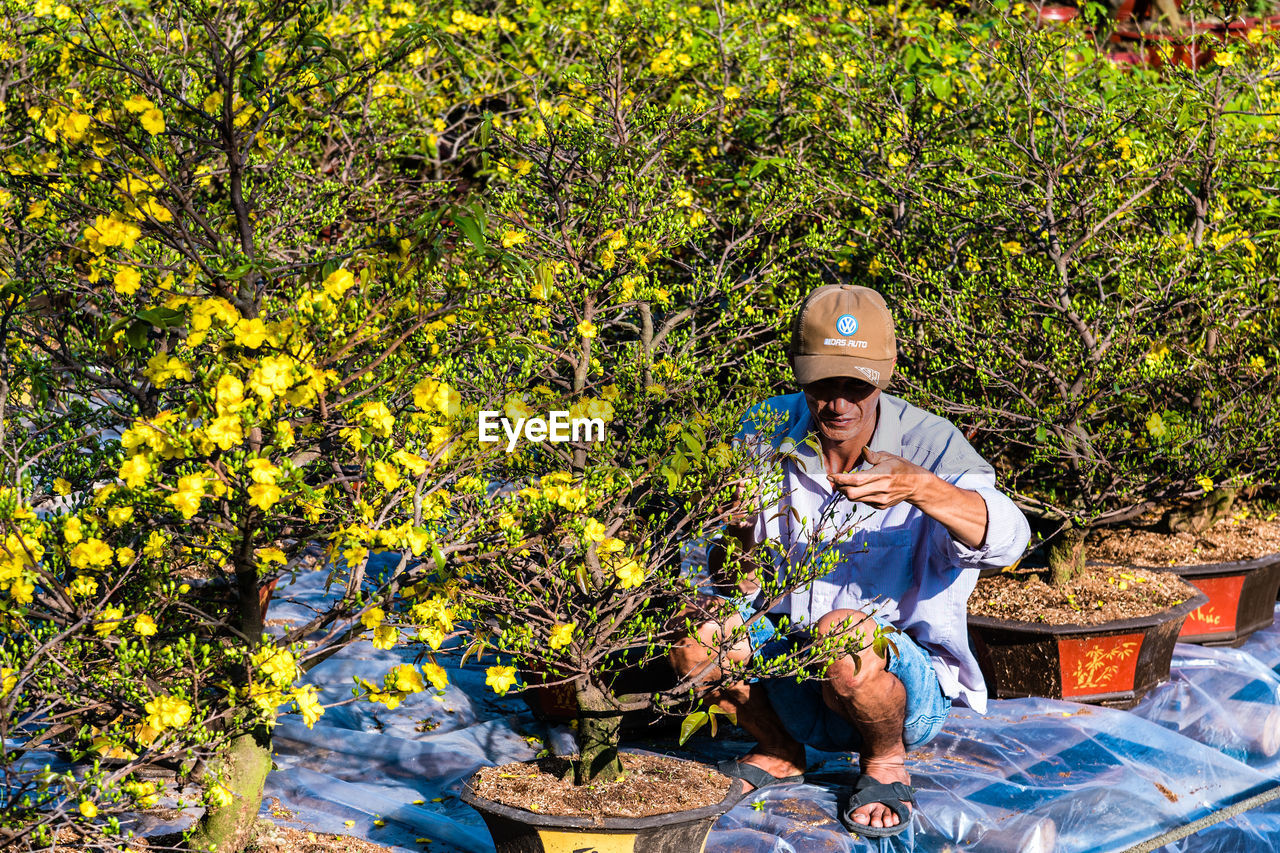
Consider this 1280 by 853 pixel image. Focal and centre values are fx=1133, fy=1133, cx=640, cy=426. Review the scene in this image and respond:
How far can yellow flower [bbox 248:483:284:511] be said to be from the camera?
1865 millimetres

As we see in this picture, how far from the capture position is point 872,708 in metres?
2.82

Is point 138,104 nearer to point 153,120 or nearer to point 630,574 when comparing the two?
point 153,120

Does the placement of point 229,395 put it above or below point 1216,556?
above

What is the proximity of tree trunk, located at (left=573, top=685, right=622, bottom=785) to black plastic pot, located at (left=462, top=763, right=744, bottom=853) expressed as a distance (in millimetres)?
203

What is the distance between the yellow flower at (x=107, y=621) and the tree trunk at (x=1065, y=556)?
3.13m

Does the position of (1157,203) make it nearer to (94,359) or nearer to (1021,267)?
(1021,267)

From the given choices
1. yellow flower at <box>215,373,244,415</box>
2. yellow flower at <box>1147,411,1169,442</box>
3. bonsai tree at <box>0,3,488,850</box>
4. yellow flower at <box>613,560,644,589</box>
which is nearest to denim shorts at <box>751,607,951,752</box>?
yellow flower at <box>613,560,644,589</box>

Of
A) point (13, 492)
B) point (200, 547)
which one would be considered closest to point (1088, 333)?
point (200, 547)

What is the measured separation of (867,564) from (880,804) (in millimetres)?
610

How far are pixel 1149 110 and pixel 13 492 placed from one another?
3.62m

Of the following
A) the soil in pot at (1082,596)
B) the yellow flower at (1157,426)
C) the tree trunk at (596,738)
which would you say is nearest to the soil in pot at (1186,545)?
the soil in pot at (1082,596)

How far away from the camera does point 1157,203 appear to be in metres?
4.26

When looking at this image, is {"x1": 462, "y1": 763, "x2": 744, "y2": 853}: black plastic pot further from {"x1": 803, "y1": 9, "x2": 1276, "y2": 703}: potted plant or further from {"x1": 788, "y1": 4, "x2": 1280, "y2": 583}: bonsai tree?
{"x1": 788, "y1": 4, "x2": 1280, "y2": 583}: bonsai tree

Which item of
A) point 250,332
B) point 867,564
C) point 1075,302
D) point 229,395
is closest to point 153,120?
point 250,332
